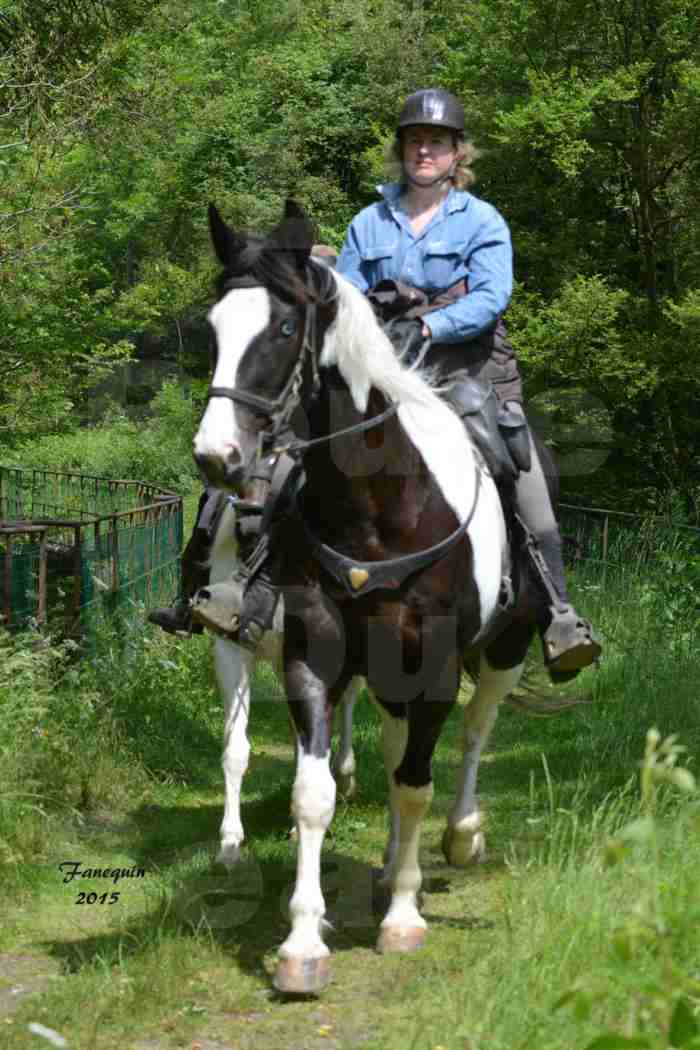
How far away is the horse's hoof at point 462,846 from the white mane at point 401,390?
1724 millimetres

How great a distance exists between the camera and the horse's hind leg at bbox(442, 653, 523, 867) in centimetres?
615

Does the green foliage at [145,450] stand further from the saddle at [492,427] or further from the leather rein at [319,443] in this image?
the leather rein at [319,443]

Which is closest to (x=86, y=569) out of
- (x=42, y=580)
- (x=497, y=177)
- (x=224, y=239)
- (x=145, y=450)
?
(x=42, y=580)

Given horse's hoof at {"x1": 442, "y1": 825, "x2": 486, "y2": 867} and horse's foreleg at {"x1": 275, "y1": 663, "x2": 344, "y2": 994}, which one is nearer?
horse's foreleg at {"x1": 275, "y1": 663, "x2": 344, "y2": 994}

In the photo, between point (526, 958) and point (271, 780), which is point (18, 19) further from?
point (526, 958)

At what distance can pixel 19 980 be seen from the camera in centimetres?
484

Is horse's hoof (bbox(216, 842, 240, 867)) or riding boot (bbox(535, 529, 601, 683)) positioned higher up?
riding boot (bbox(535, 529, 601, 683))

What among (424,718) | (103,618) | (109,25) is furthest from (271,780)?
(109,25)

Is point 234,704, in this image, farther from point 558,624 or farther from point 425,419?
point 425,419

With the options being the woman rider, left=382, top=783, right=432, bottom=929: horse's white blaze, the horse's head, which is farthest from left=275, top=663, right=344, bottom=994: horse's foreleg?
the woman rider

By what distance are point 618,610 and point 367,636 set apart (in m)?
6.61

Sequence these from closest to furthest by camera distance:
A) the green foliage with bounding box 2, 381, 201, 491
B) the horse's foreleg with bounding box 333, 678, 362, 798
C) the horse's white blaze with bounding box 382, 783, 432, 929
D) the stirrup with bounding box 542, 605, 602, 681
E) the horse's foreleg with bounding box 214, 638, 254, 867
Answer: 1. the horse's white blaze with bounding box 382, 783, 432, 929
2. the stirrup with bounding box 542, 605, 602, 681
3. the horse's foreleg with bounding box 214, 638, 254, 867
4. the horse's foreleg with bounding box 333, 678, 362, 798
5. the green foliage with bounding box 2, 381, 201, 491

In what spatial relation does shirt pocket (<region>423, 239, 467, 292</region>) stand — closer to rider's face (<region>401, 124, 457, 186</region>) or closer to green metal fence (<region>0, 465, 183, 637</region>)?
rider's face (<region>401, 124, 457, 186</region>)

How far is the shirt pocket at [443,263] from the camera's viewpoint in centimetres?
545
